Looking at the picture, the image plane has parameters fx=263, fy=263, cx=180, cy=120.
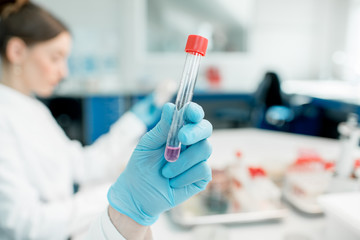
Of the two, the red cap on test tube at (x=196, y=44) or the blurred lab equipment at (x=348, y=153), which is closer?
the red cap on test tube at (x=196, y=44)

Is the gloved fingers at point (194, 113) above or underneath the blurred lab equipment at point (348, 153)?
above

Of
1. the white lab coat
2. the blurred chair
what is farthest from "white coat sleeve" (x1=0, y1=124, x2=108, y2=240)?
the blurred chair

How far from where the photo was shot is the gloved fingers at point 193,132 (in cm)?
51

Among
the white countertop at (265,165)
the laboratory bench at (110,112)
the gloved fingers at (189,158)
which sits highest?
the gloved fingers at (189,158)

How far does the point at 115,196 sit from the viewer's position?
0.63 meters

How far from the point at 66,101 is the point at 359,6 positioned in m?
4.79

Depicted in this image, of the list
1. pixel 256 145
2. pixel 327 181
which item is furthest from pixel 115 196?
pixel 256 145

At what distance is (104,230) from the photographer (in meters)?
0.61

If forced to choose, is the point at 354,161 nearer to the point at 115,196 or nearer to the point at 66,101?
the point at 115,196

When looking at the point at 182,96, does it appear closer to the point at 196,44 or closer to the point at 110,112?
the point at 196,44

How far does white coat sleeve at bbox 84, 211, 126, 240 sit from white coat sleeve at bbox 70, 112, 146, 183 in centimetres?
74

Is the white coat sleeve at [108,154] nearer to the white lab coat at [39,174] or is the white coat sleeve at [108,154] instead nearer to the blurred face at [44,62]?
the white lab coat at [39,174]

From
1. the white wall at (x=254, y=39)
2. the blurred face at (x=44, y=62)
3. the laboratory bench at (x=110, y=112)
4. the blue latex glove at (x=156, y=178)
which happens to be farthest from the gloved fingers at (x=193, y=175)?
the white wall at (x=254, y=39)

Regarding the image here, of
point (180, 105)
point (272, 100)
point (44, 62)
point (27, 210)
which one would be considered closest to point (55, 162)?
point (27, 210)
